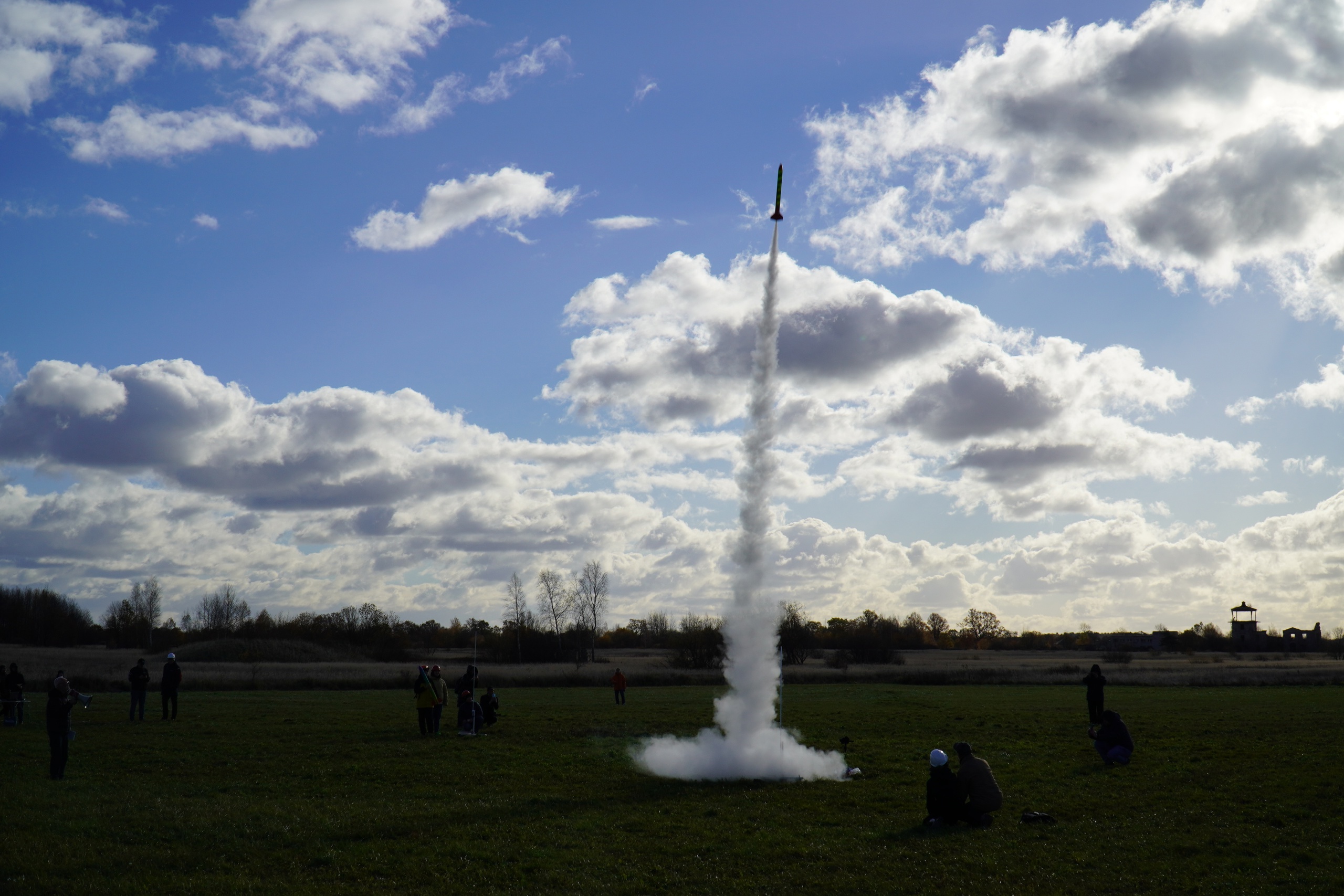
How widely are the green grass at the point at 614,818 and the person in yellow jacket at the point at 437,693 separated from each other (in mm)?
1030

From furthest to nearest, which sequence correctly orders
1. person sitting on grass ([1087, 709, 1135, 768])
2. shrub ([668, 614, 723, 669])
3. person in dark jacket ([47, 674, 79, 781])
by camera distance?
shrub ([668, 614, 723, 669]), person sitting on grass ([1087, 709, 1135, 768]), person in dark jacket ([47, 674, 79, 781])

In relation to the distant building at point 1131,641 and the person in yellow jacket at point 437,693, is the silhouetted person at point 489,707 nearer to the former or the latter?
the person in yellow jacket at point 437,693

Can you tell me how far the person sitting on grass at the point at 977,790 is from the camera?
14.7 meters

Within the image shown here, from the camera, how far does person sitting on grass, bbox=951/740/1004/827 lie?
48.2 ft

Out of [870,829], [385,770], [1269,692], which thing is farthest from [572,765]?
[1269,692]

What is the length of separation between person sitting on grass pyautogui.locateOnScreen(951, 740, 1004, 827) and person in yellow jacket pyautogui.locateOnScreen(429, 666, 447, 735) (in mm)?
16725

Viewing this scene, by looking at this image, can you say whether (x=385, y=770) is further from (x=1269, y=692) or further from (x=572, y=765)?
(x=1269, y=692)

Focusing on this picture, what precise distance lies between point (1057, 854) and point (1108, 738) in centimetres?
1006

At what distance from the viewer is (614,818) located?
50.0ft

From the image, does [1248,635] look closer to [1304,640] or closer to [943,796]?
[1304,640]

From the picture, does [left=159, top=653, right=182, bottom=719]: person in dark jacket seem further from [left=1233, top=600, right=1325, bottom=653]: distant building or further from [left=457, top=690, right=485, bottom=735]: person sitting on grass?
[left=1233, top=600, right=1325, bottom=653]: distant building

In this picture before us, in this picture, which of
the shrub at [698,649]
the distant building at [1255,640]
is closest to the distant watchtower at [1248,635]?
the distant building at [1255,640]

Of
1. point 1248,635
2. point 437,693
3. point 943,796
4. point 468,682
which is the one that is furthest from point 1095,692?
point 1248,635

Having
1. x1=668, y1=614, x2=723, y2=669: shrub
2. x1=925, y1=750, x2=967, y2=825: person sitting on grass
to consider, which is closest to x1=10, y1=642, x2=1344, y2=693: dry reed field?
x1=668, y1=614, x2=723, y2=669: shrub
